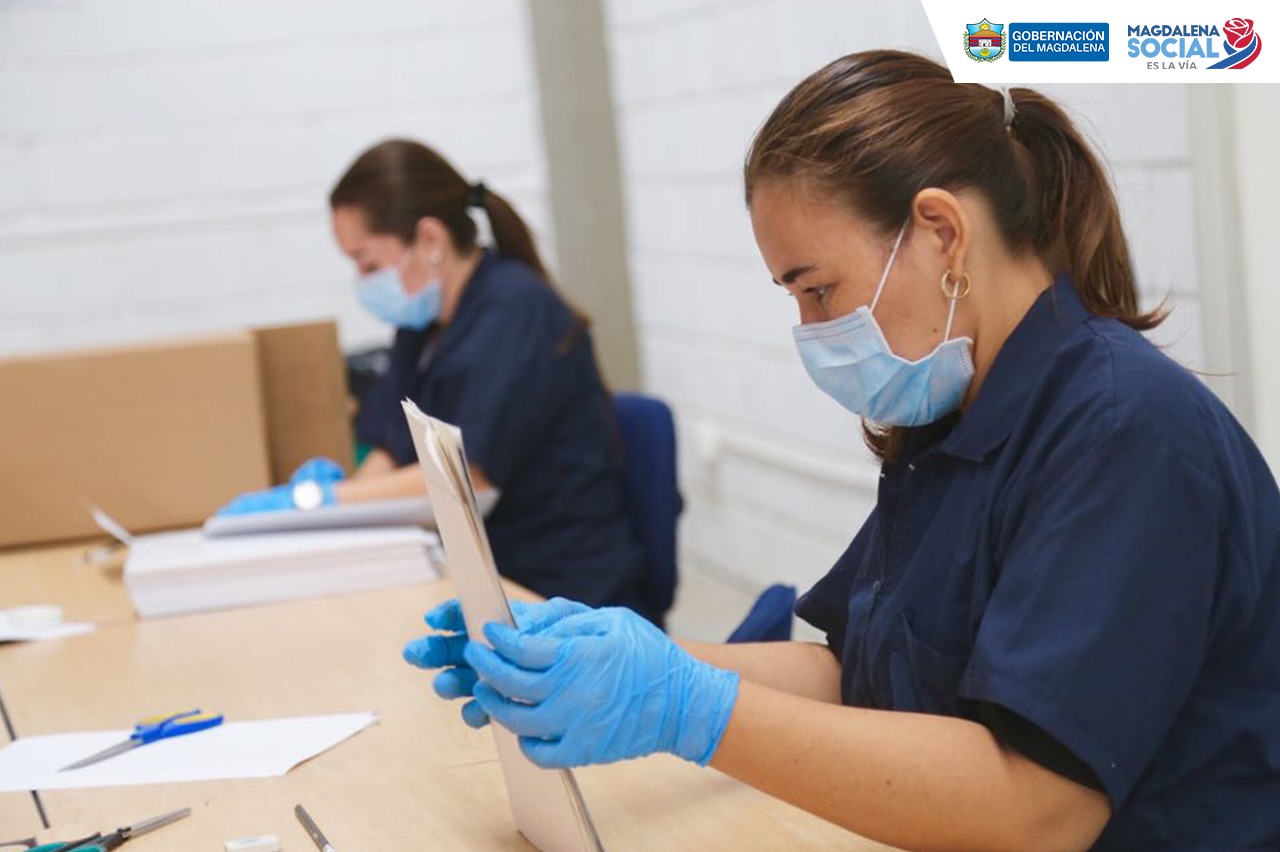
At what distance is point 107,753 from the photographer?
1.46m

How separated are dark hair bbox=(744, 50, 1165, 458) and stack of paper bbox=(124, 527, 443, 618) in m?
0.98

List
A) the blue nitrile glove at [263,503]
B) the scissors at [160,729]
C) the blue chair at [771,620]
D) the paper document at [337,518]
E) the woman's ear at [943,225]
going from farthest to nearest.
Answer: the blue nitrile glove at [263,503] < the paper document at [337,518] < the blue chair at [771,620] < the scissors at [160,729] < the woman's ear at [943,225]

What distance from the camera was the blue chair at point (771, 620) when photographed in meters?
1.66

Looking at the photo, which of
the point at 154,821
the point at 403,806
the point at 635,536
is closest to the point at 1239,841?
the point at 403,806

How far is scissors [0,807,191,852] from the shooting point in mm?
1197

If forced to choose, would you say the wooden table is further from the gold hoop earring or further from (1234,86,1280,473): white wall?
(1234,86,1280,473): white wall

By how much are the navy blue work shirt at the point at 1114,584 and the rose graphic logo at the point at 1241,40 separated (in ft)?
2.42

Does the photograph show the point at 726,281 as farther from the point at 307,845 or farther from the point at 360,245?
the point at 307,845

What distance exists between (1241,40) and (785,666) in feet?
2.92

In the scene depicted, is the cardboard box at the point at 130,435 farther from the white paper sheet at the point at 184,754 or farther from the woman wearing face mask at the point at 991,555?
the woman wearing face mask at the point at 991,555

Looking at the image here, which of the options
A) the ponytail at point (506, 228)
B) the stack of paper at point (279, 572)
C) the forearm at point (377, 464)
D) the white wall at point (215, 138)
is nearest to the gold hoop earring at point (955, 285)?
the stack of paper at point (279, 572)

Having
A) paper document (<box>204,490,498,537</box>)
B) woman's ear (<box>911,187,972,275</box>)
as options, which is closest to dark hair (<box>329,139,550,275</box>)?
paper document (<box>204,490,498,537</box>)

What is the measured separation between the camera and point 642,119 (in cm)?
383

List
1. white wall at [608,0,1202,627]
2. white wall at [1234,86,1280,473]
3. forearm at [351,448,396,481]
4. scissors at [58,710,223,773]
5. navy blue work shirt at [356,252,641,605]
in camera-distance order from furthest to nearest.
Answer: white wall at [608,0,1202,627] → forearm at [351,448,396,481] → navy blue work shirt at [356,252,641,605] → white wall at [1234,86,1280,473] → scissors at [58,710,223,773]
